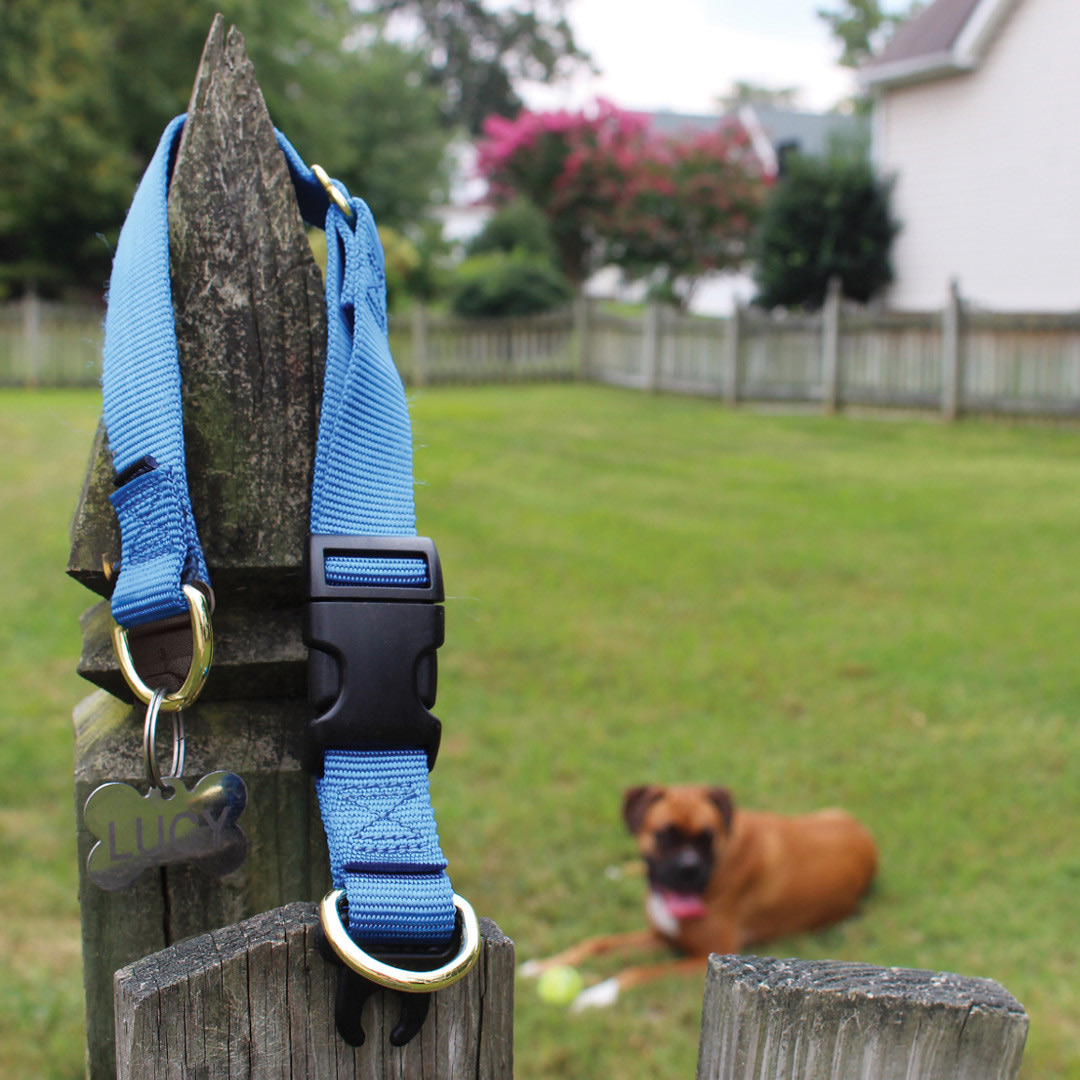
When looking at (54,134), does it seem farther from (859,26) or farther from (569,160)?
(859,26)

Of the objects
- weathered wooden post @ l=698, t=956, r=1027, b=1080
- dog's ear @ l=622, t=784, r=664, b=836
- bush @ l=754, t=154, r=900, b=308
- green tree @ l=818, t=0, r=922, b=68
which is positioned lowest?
dog's ear @ l=622, t=784, r=664, b=836

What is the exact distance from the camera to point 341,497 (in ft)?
2.67

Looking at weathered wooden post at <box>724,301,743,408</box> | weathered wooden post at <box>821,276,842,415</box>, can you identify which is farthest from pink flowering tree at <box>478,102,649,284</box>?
weathered wooden post at <box>821,276,842,415</box>

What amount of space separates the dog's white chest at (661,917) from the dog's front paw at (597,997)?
0.85 ft

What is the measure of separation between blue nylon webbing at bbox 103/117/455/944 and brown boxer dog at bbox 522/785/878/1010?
2700 millimetres

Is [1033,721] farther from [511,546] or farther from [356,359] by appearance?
[356,359]

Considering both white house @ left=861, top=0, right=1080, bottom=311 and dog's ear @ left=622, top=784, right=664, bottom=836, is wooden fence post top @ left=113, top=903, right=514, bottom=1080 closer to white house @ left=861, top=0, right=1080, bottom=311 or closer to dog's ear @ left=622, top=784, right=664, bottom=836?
dog's ear @ left=622, top=784, right=664, bottom=836

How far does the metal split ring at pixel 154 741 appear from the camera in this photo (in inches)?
30.7

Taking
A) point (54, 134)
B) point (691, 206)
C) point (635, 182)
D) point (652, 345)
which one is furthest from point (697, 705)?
point (691, 206)

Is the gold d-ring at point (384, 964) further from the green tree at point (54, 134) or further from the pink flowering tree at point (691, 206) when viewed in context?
the pink flowering tree at point (691, 206)

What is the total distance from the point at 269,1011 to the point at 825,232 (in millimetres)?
17931

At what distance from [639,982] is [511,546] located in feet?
12.9

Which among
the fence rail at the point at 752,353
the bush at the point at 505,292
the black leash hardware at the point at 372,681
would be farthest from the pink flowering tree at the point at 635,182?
the black leash hardware at the point at 372,681

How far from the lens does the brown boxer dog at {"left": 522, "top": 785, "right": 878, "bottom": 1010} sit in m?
3.38
